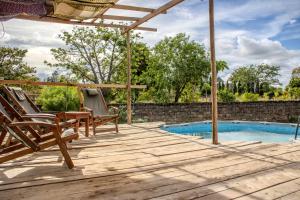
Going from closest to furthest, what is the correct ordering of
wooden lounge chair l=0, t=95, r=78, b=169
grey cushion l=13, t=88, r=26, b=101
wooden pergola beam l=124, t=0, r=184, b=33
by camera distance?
wooden lounge chair l=0, t=95, r=78, b=169
grey cushion l=13, t=88, r=26, b=101
wooden pergola beam l=124, t=0, r=184, b=33

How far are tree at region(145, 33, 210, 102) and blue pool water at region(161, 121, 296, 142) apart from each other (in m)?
4.57

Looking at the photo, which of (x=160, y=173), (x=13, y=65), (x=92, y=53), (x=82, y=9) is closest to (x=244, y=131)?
(x=82, y=9)

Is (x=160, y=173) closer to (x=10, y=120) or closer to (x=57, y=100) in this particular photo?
(x=10, y=120)

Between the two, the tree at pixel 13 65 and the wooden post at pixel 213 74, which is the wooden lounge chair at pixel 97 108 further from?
the tree at pixel 13 65

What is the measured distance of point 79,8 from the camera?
4008 mm

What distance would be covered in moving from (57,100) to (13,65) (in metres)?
6.80

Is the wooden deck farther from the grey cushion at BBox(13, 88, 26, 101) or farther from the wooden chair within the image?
the grey cushion at BBox(13, 88, 26, 101)

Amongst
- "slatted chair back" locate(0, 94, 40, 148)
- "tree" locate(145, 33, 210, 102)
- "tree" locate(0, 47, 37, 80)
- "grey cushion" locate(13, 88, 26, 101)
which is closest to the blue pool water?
"tree" locate(145, 33, 210, 102)

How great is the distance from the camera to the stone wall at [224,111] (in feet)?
38.0

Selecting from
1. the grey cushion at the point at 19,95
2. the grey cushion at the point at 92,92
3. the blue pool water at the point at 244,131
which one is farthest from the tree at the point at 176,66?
the grey cushion at the point at 19,95

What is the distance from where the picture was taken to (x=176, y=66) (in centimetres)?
1434

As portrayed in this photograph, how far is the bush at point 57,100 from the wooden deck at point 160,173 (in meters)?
5.12

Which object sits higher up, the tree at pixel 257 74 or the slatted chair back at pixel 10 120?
the tree at pixel 257 74

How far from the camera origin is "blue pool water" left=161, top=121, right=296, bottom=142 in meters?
8.77
